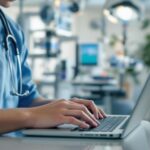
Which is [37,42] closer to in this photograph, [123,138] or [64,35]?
[64,35]

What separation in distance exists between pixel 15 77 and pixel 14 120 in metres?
0.46

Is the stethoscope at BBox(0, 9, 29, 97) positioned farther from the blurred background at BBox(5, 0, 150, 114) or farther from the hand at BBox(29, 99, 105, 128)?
the blurred background at BBox(5, 0, 150, 114)

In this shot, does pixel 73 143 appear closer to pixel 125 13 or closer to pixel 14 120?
pixel 14 120

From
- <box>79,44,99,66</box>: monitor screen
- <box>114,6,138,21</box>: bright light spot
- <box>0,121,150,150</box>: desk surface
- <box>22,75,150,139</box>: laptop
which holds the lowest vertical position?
<box>0,121,150,150</box>: desk surface

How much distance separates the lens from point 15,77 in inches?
47.6

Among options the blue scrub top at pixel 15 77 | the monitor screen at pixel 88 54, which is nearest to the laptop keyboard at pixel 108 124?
the blue scrub top at pixel 15 77

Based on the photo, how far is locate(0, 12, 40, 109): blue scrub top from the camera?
1127 mm

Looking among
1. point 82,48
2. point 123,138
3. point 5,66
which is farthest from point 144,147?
point 82,48

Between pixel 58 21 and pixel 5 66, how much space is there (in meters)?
3.22

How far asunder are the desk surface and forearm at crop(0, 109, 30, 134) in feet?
0.23

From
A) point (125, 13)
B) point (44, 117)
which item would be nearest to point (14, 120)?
point (44, 117)

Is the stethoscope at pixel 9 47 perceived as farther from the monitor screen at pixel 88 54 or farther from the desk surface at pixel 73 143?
the monitor screen at pixel 88 54

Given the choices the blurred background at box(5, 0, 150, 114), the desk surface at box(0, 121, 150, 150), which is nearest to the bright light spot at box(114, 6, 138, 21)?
the blurred background at box(5, 0, 150, 114)

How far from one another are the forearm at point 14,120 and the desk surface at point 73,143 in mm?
69
